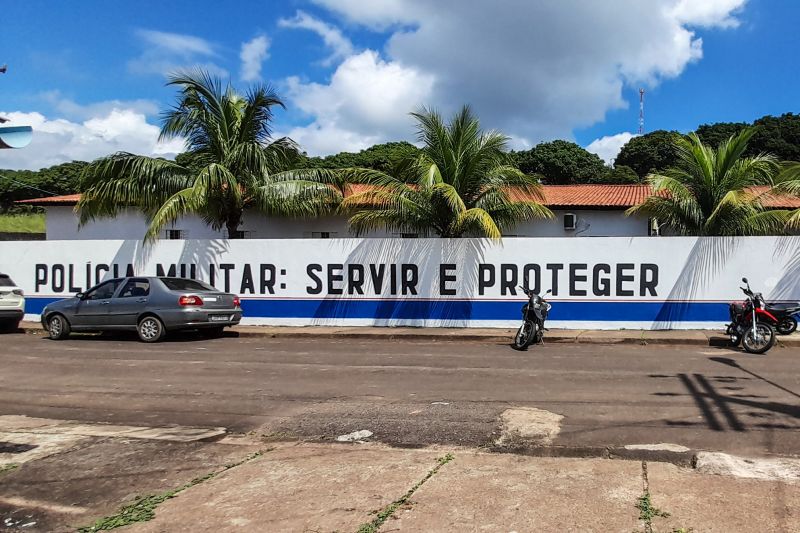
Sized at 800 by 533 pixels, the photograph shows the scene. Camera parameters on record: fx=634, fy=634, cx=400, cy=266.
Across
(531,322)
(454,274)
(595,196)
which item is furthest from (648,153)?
(531,322)

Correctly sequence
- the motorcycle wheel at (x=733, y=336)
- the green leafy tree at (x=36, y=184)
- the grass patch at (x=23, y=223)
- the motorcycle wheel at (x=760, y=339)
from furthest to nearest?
1. the green leafy tree at (x=36, y=184)
2. the grass patch at (x=23, y=223)
3. the motorcycle wheel at (x=733, y=336)
4. the motorcycle wheel at (x=760, y=339)

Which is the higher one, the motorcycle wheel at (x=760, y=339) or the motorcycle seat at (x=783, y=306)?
the motorcycle seat at (x=783, y=306)

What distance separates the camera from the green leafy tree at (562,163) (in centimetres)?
5062

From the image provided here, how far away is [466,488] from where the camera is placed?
14.7 feet

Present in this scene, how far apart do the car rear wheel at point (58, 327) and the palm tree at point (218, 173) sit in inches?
130

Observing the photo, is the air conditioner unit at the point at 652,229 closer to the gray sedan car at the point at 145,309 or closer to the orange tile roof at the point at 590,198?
the orange tile roof at the point at 590,198

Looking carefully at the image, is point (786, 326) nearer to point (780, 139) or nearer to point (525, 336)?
point (525, 336)

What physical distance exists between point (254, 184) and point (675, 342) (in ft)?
37.5

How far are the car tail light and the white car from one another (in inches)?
229

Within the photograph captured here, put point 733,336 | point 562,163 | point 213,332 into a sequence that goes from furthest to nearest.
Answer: point 562,163 < point 213,332 < point 733,336

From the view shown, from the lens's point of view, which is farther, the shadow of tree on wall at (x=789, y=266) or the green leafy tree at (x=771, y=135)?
the green leafy tree at (x=771, y=135)

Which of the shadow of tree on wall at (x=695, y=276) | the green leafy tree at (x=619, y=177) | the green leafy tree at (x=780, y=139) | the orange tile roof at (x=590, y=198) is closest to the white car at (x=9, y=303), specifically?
the orange tile roof at (x=590, y=198)

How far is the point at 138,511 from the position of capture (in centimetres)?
422

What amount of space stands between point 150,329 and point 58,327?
8.61ft
